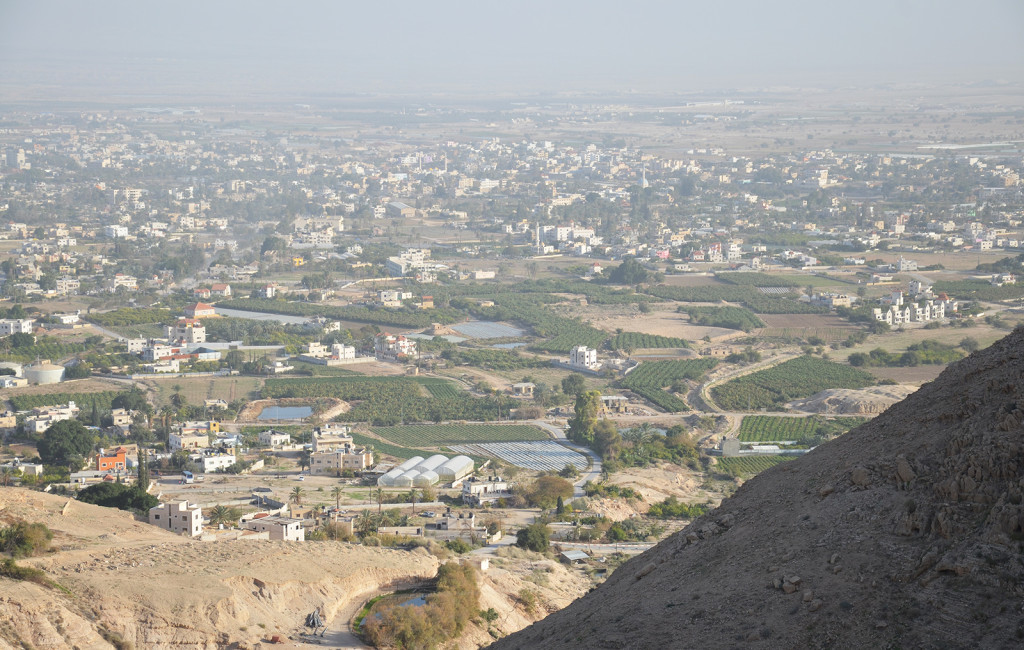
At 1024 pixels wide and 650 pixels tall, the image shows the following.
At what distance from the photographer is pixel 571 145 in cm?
8925

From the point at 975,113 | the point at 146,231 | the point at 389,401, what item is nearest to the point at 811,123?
the point at 975,113

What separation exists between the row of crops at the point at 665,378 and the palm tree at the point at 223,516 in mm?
10177

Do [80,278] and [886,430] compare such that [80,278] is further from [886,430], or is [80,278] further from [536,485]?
[886,430]

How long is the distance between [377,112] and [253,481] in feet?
331

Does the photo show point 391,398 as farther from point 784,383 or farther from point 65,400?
point 784,383

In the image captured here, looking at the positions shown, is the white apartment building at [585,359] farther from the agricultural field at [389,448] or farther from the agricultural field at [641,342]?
the agricultural field at [389,448]

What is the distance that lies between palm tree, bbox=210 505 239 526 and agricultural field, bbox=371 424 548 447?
6076 mm

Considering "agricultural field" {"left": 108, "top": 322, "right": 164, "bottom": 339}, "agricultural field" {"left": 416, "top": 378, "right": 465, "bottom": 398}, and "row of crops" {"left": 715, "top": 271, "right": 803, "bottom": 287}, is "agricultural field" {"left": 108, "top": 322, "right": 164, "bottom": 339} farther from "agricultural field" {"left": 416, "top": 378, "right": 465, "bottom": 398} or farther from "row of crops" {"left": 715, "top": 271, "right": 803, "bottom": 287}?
"row of crops" {"left": 715, "top": 271, "right": 803, "bottom": 287}

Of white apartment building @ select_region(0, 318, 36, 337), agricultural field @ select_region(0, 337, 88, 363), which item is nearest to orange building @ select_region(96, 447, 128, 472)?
agricultural field @ select_region(0, 337, 88, 363)

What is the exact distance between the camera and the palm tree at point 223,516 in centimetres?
1491

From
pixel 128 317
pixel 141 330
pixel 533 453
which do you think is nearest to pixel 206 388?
pixel 141 330

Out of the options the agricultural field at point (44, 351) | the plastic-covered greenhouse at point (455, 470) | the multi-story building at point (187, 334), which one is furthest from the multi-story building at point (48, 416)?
the plastic-covered greenhouse at point (455, 470)

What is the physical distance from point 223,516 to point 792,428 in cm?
1045

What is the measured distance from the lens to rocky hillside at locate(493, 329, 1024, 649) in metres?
5.79
